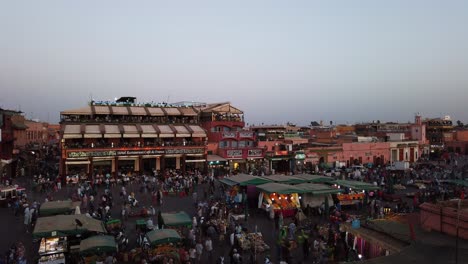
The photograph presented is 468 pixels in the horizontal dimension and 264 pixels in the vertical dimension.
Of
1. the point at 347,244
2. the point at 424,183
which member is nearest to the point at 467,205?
the point at 347,244

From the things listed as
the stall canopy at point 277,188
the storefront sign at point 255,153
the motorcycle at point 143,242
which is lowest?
the motorcycle at point 143,242

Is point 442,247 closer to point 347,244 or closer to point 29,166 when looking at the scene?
point 347,244

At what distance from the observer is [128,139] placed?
39875 millimetres

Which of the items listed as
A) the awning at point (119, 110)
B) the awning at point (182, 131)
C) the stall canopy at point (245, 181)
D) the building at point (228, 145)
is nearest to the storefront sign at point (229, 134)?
the building at point (228, 145)

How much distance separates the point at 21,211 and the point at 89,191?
5948mm

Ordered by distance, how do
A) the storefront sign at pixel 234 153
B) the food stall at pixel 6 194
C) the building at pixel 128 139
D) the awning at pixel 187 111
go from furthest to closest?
the awning at pixel 187 111, the storefront sign at pixel 234 153, the building at pixel 128 139, the food stall at pixel 6 194

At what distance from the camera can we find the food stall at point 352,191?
23.6 m

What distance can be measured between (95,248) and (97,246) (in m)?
0.10

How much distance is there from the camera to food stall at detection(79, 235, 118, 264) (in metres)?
13.2

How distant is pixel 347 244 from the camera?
14.9m

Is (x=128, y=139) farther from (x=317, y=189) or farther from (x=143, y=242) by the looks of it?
(x=143, y=242)

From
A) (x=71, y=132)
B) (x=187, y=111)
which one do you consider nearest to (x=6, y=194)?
(x=71, y=132)

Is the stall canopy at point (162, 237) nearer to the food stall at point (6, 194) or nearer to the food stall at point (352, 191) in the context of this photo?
the food stall at point (352, 191)

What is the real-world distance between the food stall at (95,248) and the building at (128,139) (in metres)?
23.2
